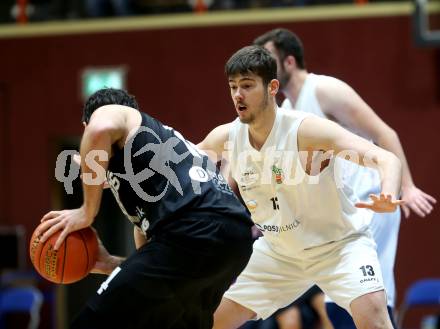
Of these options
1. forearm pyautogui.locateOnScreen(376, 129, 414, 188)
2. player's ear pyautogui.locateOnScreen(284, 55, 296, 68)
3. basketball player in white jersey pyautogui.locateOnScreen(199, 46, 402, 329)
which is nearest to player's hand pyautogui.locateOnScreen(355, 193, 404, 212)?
basketball player in white jersey pyautogui.locateOnScreen(199, 46, 402, 329)

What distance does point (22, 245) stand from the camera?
11352 millimetres

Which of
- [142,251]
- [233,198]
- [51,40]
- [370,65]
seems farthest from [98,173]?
[51,40]

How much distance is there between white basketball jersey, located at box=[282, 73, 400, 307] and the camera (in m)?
5.32

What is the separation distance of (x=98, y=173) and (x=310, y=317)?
590 centimetres

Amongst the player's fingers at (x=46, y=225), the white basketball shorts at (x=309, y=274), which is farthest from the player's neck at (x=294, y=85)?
the player's fingers at (x=46, y=225)

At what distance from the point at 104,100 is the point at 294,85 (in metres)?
1.79

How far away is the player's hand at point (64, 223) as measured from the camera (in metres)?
3.96

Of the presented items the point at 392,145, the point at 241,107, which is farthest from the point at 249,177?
the point at 392,145

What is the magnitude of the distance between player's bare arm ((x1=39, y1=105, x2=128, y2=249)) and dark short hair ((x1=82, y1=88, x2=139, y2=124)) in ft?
0.78

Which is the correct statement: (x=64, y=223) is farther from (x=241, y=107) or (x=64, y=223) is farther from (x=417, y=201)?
(x=417, y=201)

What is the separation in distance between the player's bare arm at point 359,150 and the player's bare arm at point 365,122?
68 centimetres

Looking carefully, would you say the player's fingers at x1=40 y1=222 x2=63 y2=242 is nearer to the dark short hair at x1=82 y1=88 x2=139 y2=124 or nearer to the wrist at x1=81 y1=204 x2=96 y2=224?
the wrist at x1=81 y1=204 x2=96 y2=224

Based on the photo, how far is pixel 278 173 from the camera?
15.0 ft

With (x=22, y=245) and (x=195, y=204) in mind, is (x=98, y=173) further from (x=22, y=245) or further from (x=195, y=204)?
(x=22, y=245)
